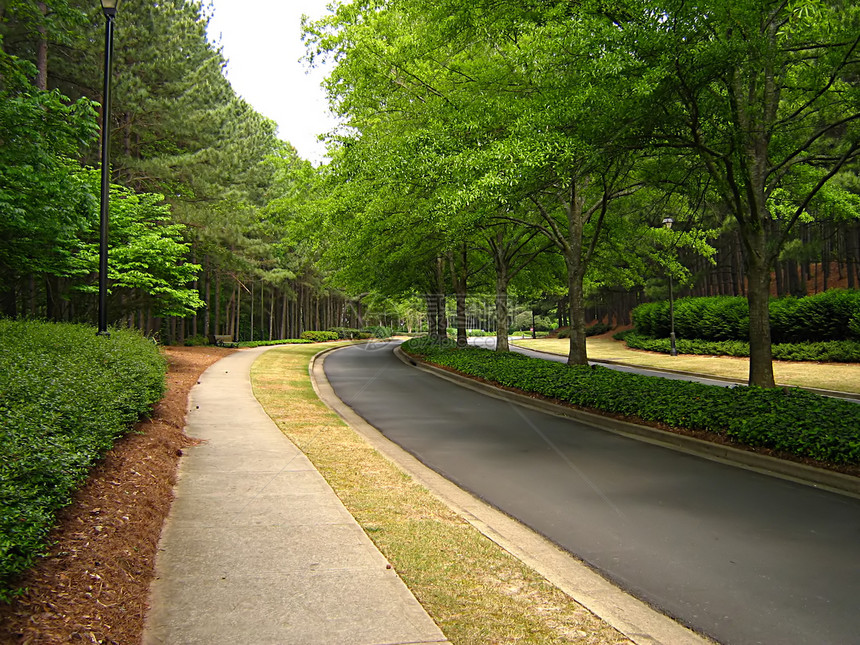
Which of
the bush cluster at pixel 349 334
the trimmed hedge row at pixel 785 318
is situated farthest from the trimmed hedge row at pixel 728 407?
the bush cluster at pixel 349 334

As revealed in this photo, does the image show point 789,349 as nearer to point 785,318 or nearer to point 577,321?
point 785,318

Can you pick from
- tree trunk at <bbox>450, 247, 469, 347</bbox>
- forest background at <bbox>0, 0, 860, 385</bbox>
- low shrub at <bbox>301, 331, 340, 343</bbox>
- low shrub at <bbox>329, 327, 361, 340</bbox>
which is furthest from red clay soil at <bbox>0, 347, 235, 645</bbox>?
low shrub at <bbox>329, 327, 361, 340</bbox>

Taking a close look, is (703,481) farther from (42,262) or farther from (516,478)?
(42,262)

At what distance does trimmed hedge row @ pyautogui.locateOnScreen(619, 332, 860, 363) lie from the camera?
20.9 meters

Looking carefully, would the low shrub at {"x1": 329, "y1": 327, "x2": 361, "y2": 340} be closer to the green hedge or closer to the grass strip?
the green hedge

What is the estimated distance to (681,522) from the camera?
18.1 feet

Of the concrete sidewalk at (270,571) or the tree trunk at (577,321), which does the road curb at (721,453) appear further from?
the concrete sidewalk at (270,571)

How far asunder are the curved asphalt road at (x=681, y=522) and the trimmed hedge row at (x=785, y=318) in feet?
60.4

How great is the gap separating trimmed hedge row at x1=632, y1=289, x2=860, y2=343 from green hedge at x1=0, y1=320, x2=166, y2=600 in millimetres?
24656

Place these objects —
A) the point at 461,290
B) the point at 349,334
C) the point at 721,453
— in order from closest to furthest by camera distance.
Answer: the point at 721,453 < the point at 461,290 < the point at 349,334

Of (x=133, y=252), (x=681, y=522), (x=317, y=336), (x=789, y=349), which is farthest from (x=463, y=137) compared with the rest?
(x=317, y=336)

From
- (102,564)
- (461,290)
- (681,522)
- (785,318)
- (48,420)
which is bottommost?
(681,522)

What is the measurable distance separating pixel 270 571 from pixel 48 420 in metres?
2.21

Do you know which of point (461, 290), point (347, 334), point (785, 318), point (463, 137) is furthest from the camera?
point (347, 334)
